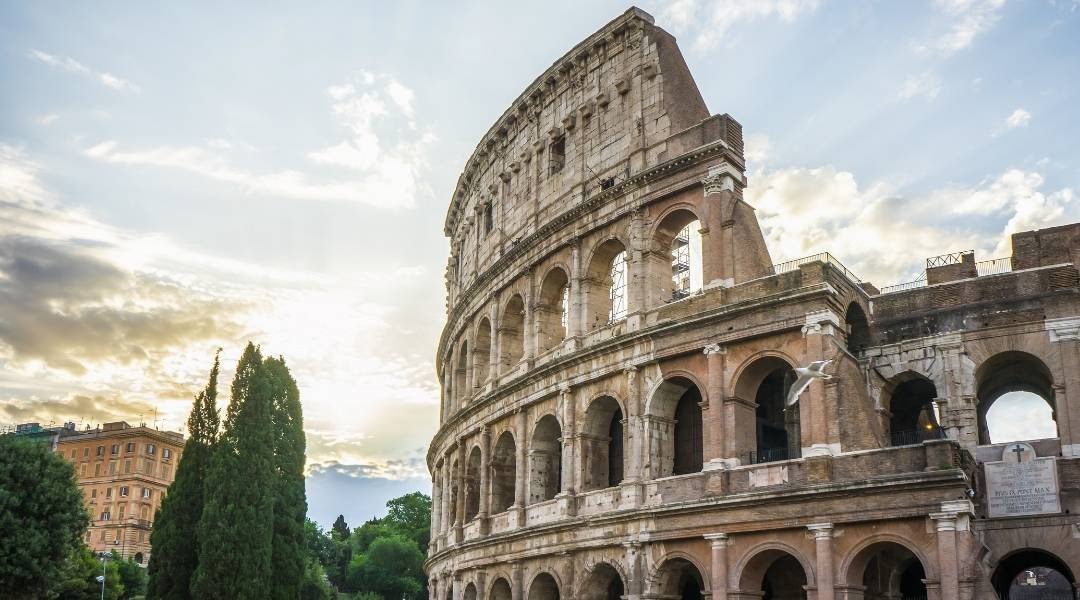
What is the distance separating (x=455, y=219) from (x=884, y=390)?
2099cm

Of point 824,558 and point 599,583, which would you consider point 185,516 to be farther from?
point 824,558

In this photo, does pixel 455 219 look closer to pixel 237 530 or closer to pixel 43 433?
pixel 237 530

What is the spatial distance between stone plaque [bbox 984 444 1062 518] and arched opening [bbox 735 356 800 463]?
A: 4.15 metres

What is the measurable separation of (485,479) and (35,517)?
15.4 m

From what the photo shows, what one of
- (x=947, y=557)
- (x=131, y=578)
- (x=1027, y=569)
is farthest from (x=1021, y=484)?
(x=131, y=578)

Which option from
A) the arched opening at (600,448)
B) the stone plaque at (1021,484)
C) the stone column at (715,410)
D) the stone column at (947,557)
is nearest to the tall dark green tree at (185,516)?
the arched opening at (600,448)

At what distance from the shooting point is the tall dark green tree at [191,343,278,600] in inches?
1142

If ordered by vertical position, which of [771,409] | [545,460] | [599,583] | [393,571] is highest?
[771,409]

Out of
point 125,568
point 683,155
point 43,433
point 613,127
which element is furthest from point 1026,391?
point 43,433

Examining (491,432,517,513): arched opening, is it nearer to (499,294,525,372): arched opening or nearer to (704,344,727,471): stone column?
(499,294,525,372): arched opening

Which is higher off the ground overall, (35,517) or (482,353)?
(482,353)

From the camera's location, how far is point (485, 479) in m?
30.4

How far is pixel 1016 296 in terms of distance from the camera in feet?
74.3

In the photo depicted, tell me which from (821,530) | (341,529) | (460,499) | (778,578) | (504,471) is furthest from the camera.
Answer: (341,529)
